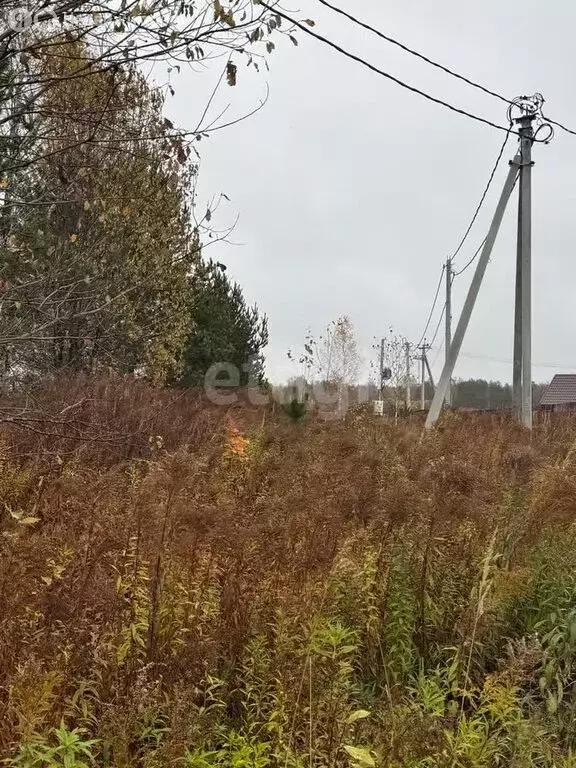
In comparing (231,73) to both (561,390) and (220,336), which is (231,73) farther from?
(561,390)

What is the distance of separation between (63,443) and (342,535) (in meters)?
3.11

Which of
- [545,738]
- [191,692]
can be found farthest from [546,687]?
[191,692]

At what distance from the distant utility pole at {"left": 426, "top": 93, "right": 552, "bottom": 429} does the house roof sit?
37.2m

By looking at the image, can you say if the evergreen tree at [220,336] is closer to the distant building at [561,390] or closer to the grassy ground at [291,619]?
the grassy ground at [291,619]

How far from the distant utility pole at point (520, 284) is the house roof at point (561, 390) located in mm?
37229

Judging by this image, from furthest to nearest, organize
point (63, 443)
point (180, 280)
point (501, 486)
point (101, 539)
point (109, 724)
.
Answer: point (180, 280), point (63, 443), point (501, 486), point (101, 539), point (109, 724)

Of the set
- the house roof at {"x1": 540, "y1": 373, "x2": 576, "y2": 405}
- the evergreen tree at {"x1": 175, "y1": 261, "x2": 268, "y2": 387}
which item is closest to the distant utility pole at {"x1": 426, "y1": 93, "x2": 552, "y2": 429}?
the evergreen tree at {"x1": 175, "y1": 261, "x2": 268, "y2": 387}

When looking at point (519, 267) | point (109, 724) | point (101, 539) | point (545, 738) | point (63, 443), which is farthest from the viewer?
point (519, 267)

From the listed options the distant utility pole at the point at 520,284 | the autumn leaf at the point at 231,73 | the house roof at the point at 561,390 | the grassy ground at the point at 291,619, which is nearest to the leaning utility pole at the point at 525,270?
the distant utility pole at the point at 520,284

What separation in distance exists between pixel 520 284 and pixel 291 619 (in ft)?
26.4

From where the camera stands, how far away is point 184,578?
298 cm

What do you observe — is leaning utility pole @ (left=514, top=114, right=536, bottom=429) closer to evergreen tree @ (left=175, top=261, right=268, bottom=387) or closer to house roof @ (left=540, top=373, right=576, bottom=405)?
evergreen tree @ (left=175, top=261, right=268, bottom=387)

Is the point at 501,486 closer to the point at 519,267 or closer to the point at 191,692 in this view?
the point at 191,692

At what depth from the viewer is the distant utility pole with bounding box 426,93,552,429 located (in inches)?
354
